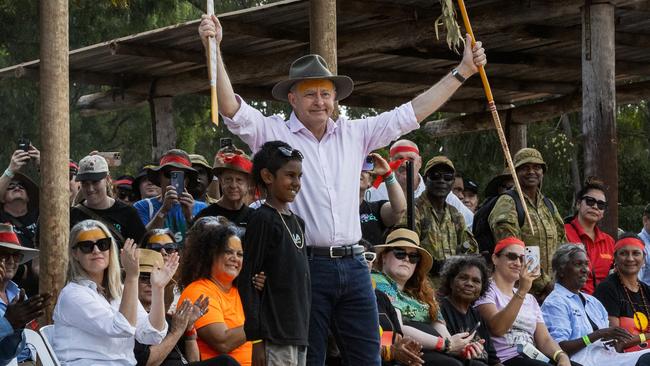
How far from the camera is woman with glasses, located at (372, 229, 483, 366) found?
870cm

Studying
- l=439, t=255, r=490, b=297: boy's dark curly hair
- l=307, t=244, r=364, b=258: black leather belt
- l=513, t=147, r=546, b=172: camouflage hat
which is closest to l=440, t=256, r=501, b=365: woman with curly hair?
l=439, t=255, r=490, b=297: boy's dark curly hair

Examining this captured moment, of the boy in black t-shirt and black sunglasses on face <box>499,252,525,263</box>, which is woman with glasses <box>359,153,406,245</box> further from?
the boy in black t-shirt

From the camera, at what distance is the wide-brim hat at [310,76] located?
6516 mm

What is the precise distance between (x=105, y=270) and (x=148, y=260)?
17.7 inches

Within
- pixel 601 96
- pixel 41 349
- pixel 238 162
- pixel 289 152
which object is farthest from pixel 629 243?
pixel 41 349

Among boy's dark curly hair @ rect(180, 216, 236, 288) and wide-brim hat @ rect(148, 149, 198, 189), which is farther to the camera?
wide-brim hat @ rect(148, 149, 198, 189)

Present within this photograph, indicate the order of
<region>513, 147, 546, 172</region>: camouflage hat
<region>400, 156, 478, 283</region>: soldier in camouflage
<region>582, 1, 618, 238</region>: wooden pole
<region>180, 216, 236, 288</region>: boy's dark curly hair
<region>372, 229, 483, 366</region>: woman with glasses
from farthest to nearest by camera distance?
<region>582, 1, 618, 238</region>: wooden pole, <region>513, 147, 546, 172</region>: camouflage hat, <region>400, 156, 478, 283</region>: soldier in camouflage, <region>372, 229, 483, 366</region>: woman with glasses, <region>180, 216, 236, 288</region>: boy's dark curly hair

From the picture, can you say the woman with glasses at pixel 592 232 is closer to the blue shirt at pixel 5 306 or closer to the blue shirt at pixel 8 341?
the blue shirt at pixel 5 306

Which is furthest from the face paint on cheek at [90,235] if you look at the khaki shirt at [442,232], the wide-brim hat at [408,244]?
the khaki shirt at [442,232]

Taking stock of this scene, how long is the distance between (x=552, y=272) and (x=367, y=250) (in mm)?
2336

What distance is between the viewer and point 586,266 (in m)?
10.2

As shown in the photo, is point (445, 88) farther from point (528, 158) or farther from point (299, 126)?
point (528, 158)

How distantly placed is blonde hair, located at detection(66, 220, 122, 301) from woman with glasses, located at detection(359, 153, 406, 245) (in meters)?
2.16

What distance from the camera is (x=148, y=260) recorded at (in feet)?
26.6
